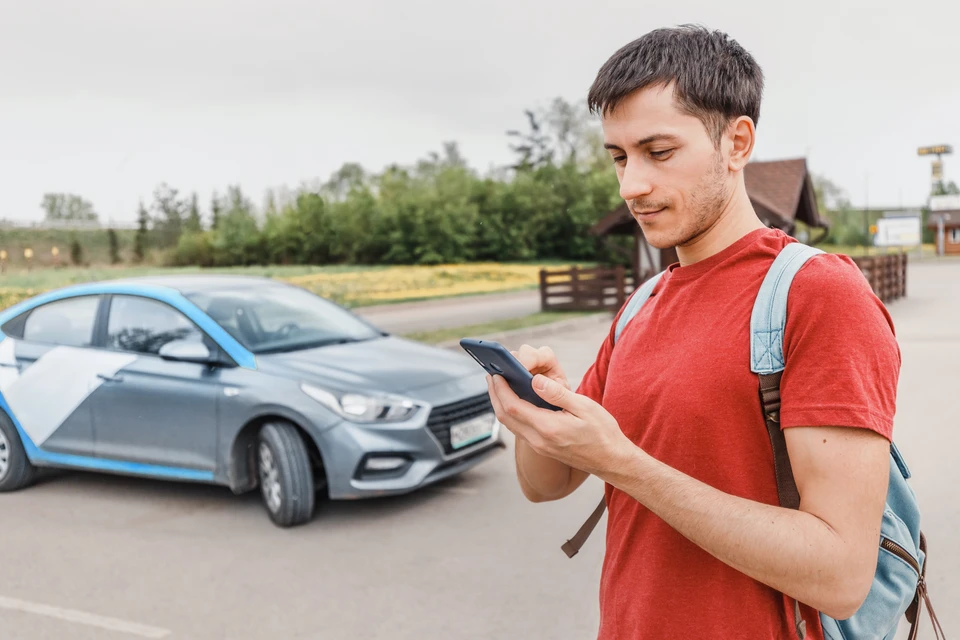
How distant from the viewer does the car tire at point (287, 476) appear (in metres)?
5.26

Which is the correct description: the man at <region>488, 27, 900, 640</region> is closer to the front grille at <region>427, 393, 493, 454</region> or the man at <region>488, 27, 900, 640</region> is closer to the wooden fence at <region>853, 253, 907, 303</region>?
the front grille at <region>427, 393, 493, 454</region>

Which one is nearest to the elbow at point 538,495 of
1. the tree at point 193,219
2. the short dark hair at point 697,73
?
the short dark hair at point 697,73

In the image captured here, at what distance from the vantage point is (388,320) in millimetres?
22047

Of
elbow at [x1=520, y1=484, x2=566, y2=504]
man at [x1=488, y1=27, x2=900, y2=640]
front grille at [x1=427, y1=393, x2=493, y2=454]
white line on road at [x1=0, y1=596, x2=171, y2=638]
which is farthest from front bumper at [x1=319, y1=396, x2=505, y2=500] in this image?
man at [x1=488, y1=27, x2=900, y2=640]

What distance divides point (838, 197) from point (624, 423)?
115 metres

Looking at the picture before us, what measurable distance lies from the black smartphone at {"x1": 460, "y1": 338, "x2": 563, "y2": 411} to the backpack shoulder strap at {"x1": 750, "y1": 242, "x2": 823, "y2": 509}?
333 mm

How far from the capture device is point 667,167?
1509 millimetres

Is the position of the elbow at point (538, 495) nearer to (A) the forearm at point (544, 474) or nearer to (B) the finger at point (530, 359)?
(A) the forearm at point (544, 474)

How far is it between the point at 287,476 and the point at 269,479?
250 millimetres

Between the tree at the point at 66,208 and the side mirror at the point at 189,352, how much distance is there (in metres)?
12.8

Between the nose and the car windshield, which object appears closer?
the nose

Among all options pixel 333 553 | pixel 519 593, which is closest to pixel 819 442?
pixel 519 593

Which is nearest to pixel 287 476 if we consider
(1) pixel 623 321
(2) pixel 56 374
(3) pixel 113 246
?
(2) pixel 56 374

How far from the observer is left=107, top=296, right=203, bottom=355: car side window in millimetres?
5957
